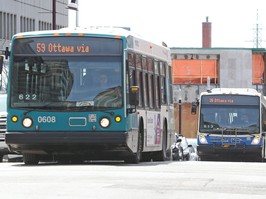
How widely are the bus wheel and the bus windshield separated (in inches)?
77.1

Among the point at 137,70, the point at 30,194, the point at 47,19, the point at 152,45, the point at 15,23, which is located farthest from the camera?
the point at 47,19

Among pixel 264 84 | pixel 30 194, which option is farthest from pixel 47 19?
pixel 30 194

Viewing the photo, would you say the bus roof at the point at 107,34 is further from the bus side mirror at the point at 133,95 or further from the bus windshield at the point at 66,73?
the bus side mirror at the point at 133,95

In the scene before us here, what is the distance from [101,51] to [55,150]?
2.51m

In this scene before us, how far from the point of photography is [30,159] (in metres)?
24.4

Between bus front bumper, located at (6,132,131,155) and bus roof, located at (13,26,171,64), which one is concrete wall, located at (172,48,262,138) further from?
bus front bumper, located at (6,132,131,155)

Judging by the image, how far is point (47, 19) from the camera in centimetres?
7862

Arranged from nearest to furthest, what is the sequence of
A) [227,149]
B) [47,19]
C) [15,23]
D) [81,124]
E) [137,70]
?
[81,124], [137,70], [227,149], [15,23], [47,19]

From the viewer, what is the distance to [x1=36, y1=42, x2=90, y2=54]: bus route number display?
74.4ft

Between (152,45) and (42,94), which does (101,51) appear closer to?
(42,94)

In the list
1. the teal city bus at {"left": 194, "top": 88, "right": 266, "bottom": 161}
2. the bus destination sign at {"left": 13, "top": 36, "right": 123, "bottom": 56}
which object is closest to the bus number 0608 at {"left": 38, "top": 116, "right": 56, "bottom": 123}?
the bus destination sign at {"left": 13, "top": 36, "right": 123, "bottom": 56}

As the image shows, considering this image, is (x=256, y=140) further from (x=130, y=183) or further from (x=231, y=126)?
(x=130, y=183)

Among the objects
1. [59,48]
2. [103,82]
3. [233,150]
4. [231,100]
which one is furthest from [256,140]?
[59,48]

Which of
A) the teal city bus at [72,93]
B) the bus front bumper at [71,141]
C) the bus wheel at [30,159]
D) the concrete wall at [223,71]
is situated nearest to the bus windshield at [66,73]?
the teal city bus at [72,93]
